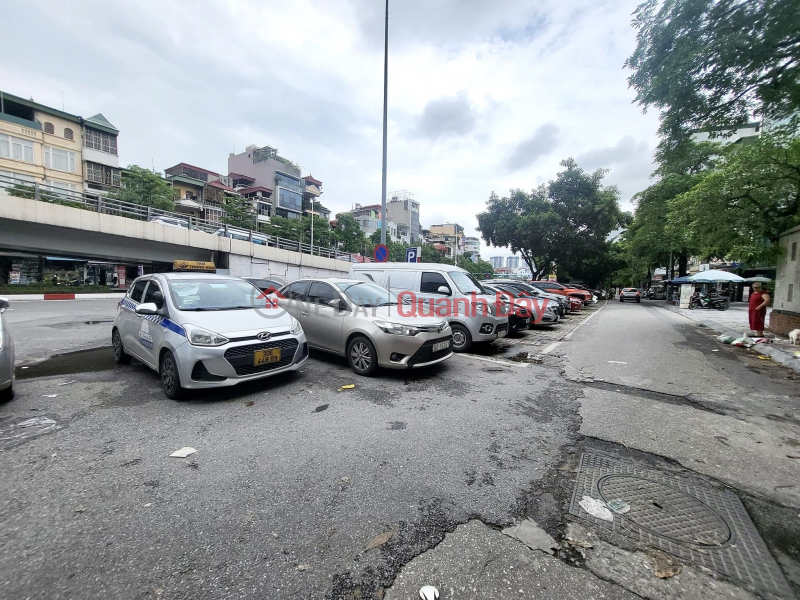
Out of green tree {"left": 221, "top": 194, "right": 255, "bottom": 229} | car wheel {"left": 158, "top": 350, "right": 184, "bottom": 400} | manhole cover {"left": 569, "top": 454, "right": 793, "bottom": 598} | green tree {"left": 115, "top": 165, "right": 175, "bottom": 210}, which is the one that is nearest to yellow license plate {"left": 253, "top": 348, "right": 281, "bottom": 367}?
car wheel {"left": 158, "top": 350, "right": 184, "bottom": 400}

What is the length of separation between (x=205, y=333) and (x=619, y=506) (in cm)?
432

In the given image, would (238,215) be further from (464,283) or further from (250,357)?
(250,357)

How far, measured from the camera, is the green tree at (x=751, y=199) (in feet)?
29.1

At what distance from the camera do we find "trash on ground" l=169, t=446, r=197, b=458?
296 cm

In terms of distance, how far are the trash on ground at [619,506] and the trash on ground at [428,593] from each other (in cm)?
143

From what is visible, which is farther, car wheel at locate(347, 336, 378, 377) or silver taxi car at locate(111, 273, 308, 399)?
car wheel at locate(347, 336, 378, 377)

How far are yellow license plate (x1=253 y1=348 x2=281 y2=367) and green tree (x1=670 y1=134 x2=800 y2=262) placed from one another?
12.2 meters

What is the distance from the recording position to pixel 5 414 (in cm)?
369

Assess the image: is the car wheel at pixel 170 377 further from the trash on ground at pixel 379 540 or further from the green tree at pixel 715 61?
the green tree at pixel 715 61

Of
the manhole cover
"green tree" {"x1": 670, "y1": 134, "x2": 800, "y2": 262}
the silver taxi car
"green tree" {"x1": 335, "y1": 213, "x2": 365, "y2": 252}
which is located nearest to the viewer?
the manhole cover

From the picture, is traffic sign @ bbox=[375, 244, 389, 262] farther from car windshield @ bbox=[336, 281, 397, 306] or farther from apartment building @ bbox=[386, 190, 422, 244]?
apartment building @ bbox=[386, 190, 422, 244]

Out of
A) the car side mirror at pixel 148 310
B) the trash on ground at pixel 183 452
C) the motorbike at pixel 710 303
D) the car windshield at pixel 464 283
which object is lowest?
the trash on ground at pixel 183 452

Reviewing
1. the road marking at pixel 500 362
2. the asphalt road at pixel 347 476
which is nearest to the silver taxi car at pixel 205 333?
the asphalt road at pixel 347 476

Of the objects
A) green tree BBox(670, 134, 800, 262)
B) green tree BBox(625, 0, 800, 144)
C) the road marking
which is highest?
green tree BBox(625, 0, 800, 144)
